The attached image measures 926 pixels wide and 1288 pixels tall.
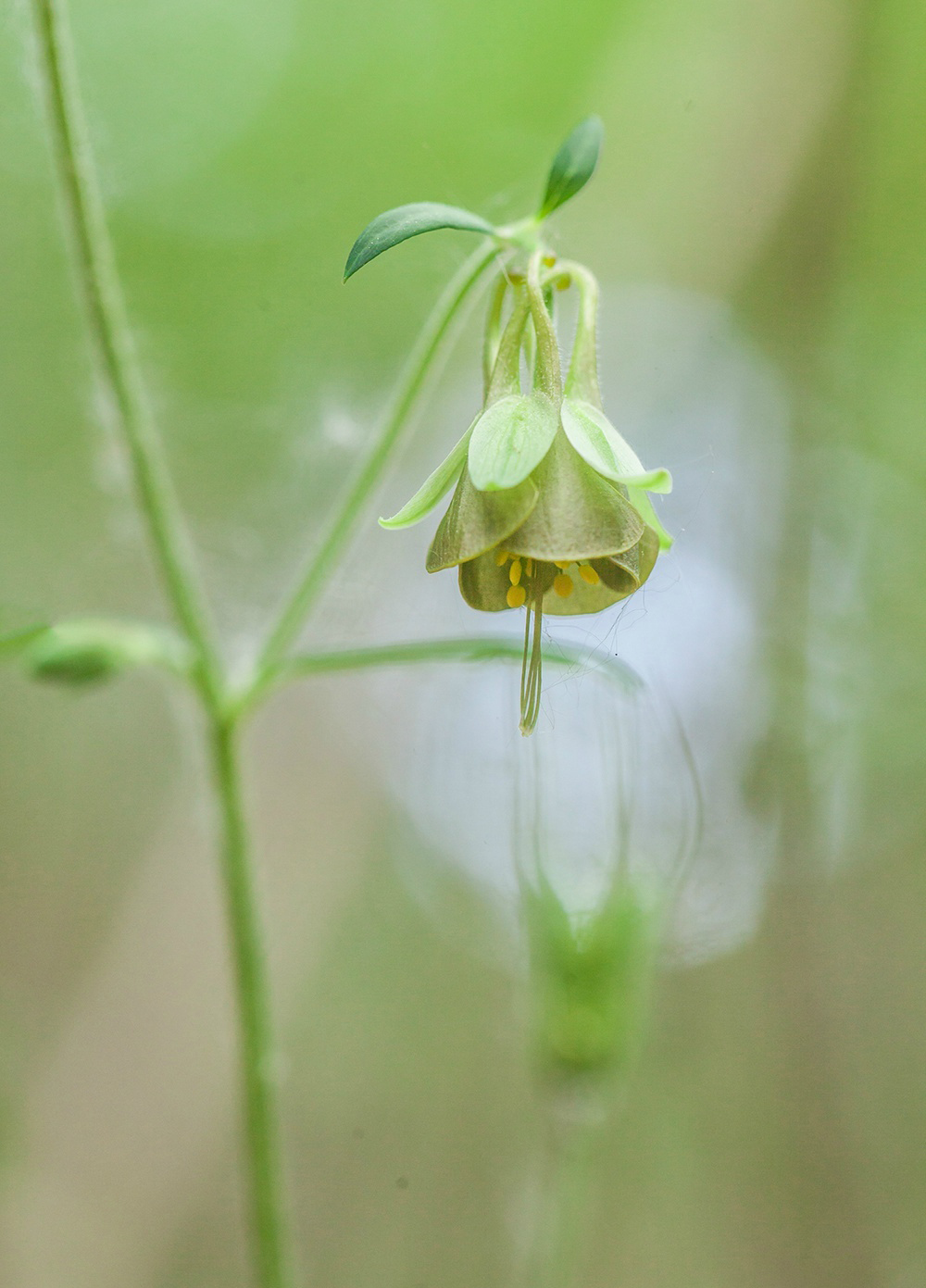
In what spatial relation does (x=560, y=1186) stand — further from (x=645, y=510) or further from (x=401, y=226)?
(x=401, y=226)

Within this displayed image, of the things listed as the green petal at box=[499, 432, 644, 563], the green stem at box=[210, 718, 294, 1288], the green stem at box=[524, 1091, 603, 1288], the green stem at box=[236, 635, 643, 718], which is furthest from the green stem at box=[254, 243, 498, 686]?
the green stem at box=[524, 1091, 603, 1288]

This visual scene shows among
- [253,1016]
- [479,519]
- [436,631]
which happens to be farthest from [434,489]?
[436,631]

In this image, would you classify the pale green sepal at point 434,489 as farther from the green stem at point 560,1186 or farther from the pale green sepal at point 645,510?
the green stem at point 560,1186

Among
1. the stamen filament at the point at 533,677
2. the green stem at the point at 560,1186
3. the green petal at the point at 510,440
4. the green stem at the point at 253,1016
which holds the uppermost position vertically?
the green petal at the point at 510,440

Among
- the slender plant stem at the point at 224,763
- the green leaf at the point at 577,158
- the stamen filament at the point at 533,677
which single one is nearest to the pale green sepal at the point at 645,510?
the stamen filament at the point at 533,677

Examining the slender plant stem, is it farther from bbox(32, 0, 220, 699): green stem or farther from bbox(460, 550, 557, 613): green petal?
bbox(460, 550, 557, 613): green petal

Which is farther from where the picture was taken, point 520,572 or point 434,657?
point 434,657
